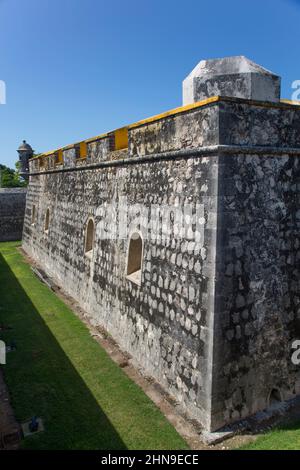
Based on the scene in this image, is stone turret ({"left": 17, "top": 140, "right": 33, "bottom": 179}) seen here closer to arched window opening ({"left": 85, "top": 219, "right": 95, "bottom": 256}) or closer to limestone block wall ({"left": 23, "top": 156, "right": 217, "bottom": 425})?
limestone block wall ({"left": 23, "top": 156, "right": 217, "bottom": 425})

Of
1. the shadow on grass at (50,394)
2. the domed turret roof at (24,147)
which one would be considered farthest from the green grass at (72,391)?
the domed turret roof at (24,147)

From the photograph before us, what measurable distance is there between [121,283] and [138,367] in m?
1.62

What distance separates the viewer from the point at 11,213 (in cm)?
2097

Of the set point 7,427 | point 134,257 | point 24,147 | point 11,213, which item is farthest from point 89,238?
point 24,147

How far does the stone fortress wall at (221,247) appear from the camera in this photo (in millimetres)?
4730

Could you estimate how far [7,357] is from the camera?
6.92m

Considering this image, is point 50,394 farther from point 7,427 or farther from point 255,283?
point 255,283

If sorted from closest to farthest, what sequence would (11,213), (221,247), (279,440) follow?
(279,440), (221,247), (11,213)

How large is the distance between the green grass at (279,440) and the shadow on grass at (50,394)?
1.66 m

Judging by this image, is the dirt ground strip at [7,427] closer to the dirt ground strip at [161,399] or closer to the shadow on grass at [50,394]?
the shadow on grass at [50,394]

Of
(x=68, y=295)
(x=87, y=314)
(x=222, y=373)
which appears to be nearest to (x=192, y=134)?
(x=222, y=373)

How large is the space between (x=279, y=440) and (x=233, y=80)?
481 centimetres
